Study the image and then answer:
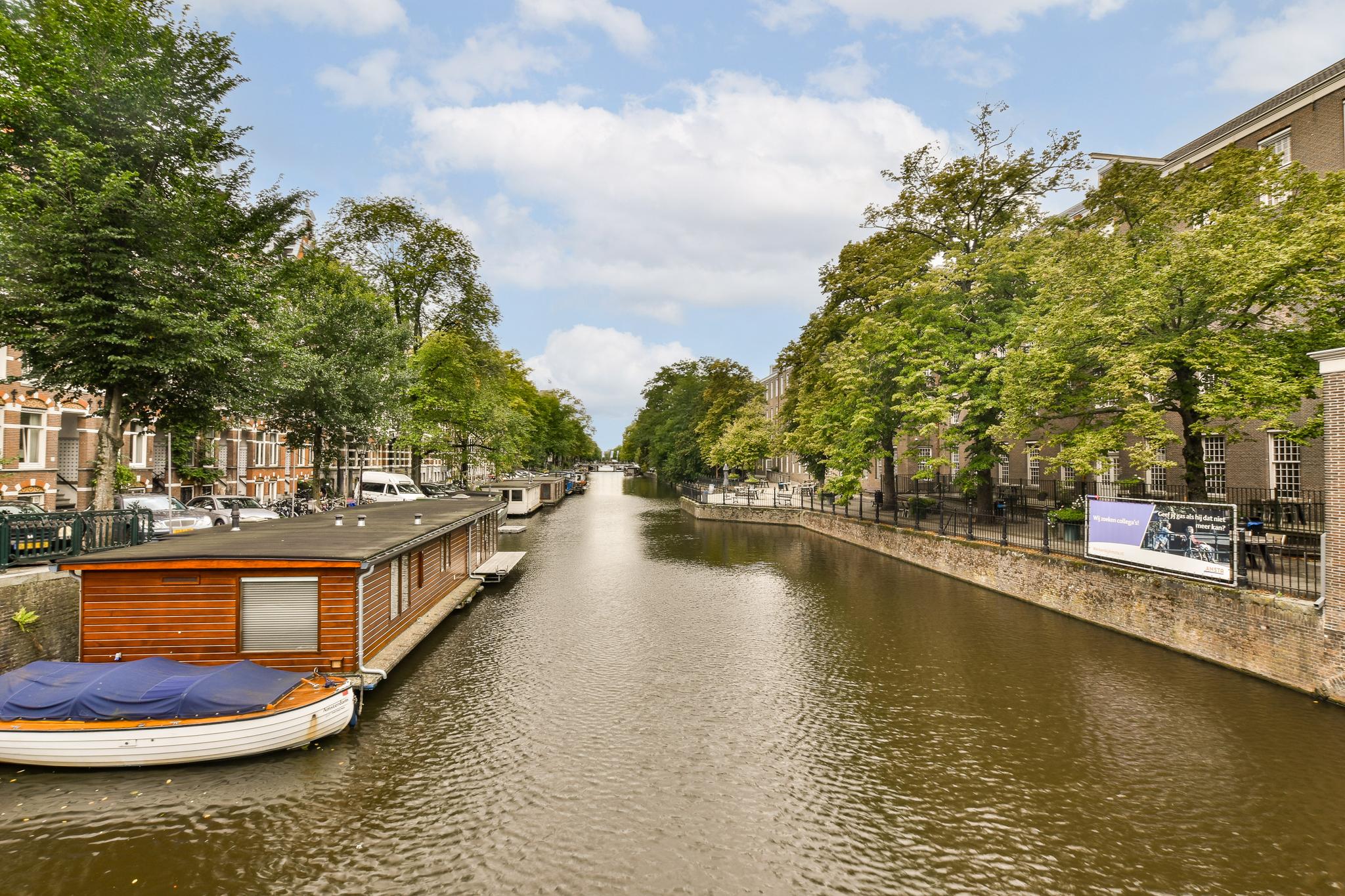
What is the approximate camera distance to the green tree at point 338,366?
28.7 meters

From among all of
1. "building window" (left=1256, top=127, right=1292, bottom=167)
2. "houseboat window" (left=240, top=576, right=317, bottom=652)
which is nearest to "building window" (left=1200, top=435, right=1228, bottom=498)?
"building window" (left=1256, top=127, right=1292, bottom=167)

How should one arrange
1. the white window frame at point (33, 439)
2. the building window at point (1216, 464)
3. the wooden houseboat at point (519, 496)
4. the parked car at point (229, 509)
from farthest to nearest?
the wooden houseboat at point (519, 496) → the building window at point (1216, 464) → the parked car at point (229, 509) → the white window frame at point (33, 439)

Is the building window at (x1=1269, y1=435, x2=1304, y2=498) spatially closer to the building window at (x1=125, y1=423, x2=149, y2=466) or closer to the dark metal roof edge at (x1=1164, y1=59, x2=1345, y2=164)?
the dark metal roof edge at (x1=1164, y1=59, x2=1345, y2=164)

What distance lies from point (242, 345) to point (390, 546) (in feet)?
29.1

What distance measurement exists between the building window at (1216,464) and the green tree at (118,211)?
1540 inches

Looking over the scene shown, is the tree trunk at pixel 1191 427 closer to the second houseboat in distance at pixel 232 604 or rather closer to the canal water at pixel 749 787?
the canal water at pixel 749 787

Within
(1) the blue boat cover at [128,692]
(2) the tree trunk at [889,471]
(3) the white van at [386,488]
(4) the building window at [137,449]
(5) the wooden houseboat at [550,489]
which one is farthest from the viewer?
(5) the wooden houseboat at [550,489]

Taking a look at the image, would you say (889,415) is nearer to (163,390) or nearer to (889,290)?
(889,290)

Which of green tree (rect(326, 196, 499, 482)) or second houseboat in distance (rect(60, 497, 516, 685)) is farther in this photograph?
green tree (rect(326, 196, 499, 482))

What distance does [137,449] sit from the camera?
102ft

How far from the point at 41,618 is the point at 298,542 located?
4.56m

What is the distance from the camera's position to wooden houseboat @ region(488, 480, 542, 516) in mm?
57031

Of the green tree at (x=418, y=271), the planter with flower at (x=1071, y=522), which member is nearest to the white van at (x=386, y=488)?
the green tree at (x=418, y=271)

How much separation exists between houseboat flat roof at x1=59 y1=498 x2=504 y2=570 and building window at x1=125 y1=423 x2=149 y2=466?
11.2 m
